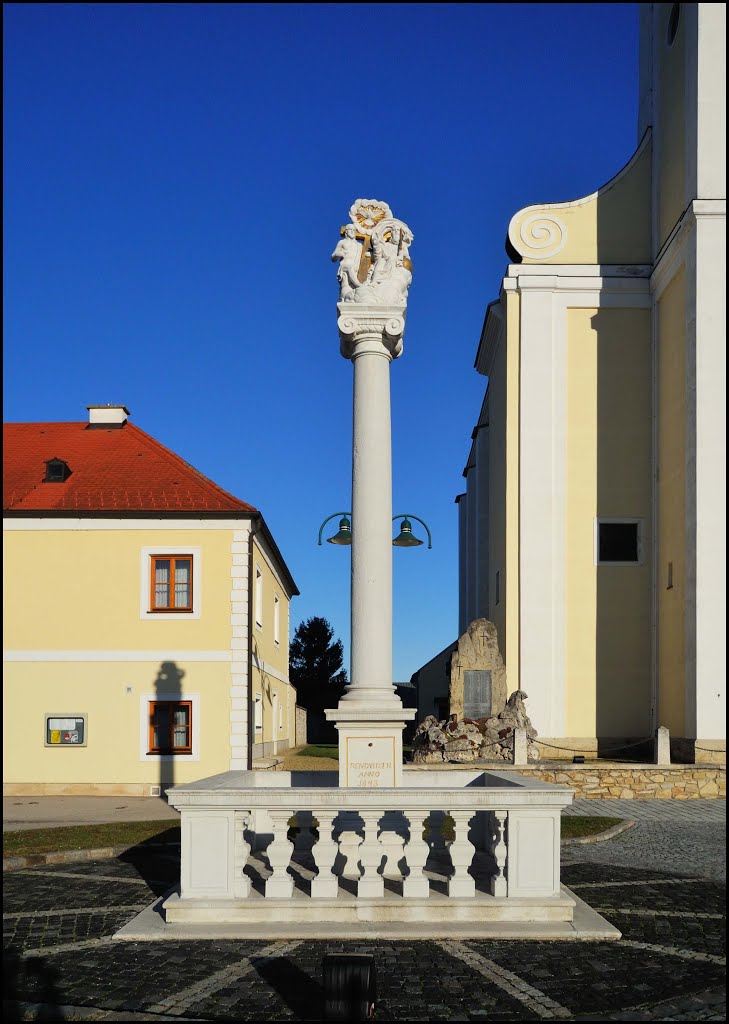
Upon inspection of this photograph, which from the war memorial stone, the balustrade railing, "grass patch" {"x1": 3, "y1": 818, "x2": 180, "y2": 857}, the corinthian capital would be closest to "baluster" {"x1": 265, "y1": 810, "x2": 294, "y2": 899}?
the balustrade railing

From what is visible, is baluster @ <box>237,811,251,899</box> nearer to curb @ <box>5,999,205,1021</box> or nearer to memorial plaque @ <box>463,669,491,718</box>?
curb @ <box>5,999,205,1021</box>

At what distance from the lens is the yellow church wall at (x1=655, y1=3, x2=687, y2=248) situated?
947 inches

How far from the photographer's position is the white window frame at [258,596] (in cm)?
2445

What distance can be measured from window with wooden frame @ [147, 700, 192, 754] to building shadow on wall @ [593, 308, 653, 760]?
970cm

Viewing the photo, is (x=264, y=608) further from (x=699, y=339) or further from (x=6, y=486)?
(x=699, y=339)

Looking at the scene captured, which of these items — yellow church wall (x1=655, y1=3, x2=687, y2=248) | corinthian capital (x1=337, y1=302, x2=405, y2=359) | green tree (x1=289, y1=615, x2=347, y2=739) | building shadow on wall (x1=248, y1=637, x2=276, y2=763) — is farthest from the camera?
green tree (x1=289, y1=615, x2=347, y2=739)

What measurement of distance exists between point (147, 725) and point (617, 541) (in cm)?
1188

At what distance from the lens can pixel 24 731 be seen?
2205 centimetres

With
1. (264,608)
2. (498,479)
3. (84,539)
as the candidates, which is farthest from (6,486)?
(498,479)

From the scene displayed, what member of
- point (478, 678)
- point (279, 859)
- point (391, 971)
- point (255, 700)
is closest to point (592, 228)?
point (478, 678)

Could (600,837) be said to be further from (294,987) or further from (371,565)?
(294,987)

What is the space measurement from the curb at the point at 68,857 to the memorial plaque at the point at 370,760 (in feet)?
12.1

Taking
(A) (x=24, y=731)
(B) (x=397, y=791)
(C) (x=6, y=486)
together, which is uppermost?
(C) (x=6, y=486)

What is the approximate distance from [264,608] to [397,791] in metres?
19.6
